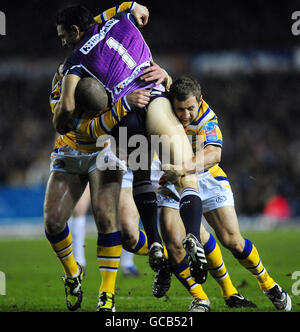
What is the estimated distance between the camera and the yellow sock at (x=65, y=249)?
527 centimetres

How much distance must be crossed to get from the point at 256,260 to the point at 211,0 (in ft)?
54.8

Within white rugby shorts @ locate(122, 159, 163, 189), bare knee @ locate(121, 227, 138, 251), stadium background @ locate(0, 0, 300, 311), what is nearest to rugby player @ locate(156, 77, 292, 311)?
bare knee @ locate(121, 227, 138, 251)

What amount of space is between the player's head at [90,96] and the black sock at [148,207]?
987 mm

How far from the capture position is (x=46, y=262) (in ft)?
32.9

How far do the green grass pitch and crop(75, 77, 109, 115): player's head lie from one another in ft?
5.88

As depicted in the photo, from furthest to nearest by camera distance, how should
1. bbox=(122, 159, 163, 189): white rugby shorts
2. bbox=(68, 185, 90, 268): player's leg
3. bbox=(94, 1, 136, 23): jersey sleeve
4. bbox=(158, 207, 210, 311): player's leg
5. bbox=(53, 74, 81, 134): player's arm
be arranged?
bbox=(68, 185, 90, 268): player's leg → bbox=(122, 159, 163, 189): white rugby shorts → bbox=(94, 1, 136, 23): jersey sleeve → bbox=(158, 207, 210, 311): player's leg → bbox=(53, 74, 81, 134): player's arm

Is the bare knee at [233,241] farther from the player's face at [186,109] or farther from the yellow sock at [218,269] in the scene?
the player's face at [186,109]

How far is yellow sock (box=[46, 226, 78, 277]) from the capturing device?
5.27 m

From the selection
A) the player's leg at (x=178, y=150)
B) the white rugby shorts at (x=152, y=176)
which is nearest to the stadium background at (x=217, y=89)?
the white rugby shorts at (x=152, y=176)

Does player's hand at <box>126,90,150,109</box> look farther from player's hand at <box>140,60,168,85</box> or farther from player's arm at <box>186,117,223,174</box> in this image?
player's arm at <box>186,117,223,174</box>

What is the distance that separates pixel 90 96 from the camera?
15.7 ft

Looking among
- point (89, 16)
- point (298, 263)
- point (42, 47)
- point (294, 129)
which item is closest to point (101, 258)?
point (89, 16)

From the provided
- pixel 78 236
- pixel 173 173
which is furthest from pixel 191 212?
pixel 78 236
